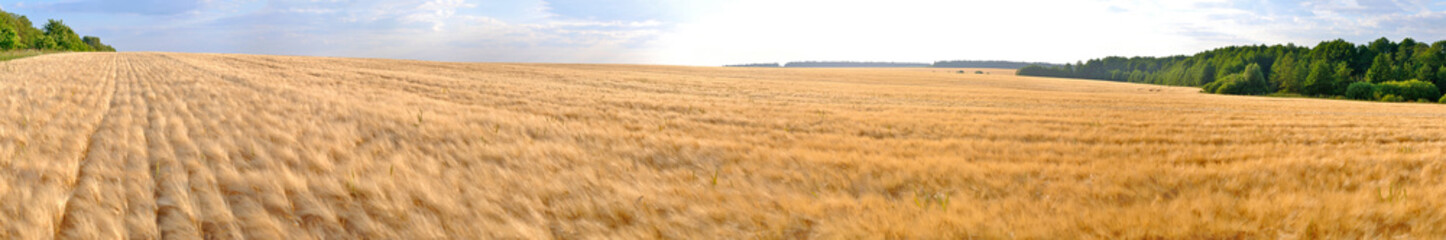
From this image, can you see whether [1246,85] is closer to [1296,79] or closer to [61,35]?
[1296,79]

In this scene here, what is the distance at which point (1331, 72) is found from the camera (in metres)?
63.1

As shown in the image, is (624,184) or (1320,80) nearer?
(624,184)

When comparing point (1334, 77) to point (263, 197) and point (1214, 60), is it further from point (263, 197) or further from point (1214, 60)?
point (263, 197)

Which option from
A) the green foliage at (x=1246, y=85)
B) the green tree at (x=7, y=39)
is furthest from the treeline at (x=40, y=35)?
the green foliage at (x=1246, y=85)

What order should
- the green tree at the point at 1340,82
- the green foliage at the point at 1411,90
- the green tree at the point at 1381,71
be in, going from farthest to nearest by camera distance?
the green tree at the point at 1381,71 < the green tree at the point at 1340,82 < the green foliage at the point at 1411,90

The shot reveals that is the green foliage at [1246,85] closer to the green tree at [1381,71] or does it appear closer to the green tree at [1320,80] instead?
the green tree at [1320,80]

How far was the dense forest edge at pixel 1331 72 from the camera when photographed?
54.4 m

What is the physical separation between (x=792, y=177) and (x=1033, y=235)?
2.15m

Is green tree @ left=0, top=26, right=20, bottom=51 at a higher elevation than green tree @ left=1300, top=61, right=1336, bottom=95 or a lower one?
higher

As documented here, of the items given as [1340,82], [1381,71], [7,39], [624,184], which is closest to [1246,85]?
[1340,82]

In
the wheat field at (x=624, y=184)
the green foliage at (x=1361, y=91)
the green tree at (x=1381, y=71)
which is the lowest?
the green foliage at (x=1361, y=91)

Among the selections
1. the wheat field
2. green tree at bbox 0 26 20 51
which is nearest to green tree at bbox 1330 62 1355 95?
the wheat field

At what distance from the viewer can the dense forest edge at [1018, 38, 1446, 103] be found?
5441 cm

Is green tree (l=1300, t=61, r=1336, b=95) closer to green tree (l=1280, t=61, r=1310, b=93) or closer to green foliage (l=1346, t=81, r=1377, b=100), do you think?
green tree (l=1280, t=61, r=1310, b=93)
